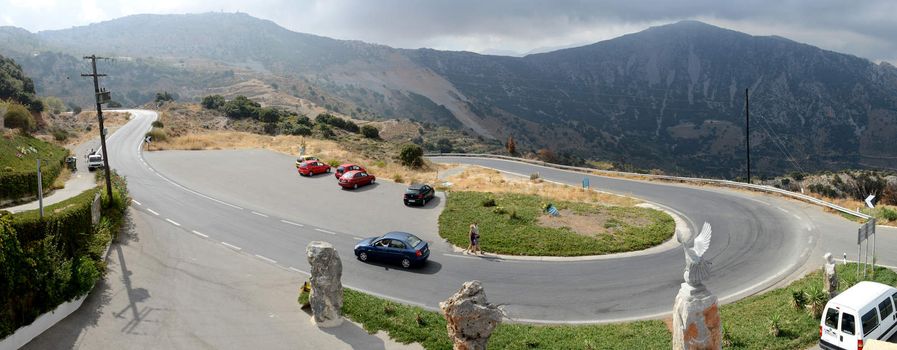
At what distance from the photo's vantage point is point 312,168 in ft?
131

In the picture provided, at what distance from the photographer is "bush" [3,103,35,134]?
46303 millimetres

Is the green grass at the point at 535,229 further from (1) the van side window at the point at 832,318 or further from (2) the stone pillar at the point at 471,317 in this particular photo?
(2) the stone pillar at the point at 471,317

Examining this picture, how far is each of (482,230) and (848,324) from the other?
51.3ft

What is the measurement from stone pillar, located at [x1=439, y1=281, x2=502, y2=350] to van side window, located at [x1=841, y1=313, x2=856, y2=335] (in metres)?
9.26

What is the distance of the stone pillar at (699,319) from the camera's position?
905 cm

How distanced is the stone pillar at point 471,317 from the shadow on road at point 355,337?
3.72 m

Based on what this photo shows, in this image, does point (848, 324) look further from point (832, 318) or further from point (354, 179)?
point (354, 179)

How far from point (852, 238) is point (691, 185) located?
16518 mm

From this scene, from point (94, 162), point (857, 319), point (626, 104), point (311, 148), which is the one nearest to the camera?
point (857, 319)

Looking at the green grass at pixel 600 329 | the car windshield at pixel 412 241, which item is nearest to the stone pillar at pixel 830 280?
the green grass at pixel 600 329

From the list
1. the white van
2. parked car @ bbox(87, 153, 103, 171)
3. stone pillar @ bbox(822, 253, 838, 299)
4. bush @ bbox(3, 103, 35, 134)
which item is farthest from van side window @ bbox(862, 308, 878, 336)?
bush @ bbox(3, 103, 35, 134)

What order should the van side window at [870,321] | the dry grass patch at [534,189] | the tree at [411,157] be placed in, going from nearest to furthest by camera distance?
the van side window at [870,321], the dry grass patch at [534,189], the tree at [411,157]

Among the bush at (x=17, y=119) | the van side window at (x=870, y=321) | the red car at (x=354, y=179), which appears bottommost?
the van side window at (x=870, y=321)

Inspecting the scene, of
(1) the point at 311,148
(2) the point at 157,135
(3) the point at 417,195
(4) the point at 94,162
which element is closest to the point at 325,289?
(3) the point at 417,195
